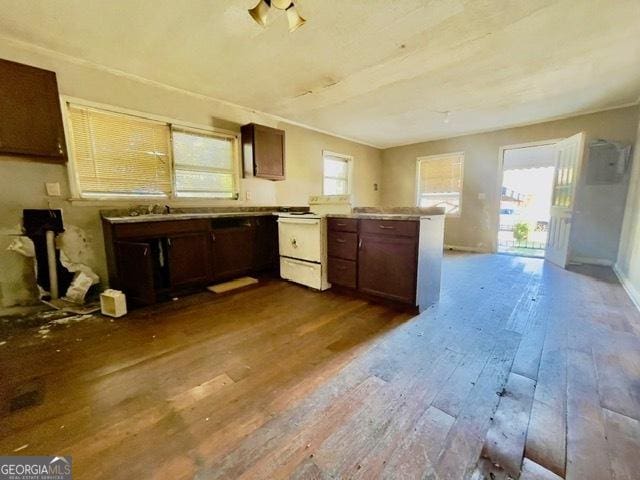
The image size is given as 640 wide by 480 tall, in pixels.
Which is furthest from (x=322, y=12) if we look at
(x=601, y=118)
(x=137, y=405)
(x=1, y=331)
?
(x=601, y=118)

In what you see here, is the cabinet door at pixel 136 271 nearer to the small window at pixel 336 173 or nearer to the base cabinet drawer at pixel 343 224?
the base cabinet drawer at pixel 343 224

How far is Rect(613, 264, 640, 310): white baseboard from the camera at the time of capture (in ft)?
8.40

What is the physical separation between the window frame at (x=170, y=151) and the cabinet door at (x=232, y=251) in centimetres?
69

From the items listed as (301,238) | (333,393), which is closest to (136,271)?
(301,238)

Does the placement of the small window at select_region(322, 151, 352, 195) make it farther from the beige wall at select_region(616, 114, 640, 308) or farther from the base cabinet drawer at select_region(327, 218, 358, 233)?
the beige wall at select_region(616, 114, 640, 308)

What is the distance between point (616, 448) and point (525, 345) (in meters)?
0.84

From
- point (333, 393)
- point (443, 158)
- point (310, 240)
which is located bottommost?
point (333, 393)

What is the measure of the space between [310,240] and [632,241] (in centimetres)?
384

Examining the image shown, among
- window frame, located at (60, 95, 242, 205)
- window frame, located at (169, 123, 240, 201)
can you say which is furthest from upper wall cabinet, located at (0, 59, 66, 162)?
window frame, located at (169, 123, 240, 201)

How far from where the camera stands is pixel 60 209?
8.50 ft

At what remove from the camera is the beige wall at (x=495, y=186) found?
392cm

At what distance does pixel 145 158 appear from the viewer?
307 cm

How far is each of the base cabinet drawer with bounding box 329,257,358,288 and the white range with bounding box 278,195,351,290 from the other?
0.31ft

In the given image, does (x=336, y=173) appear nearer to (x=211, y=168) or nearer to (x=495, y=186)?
(x=211, y=168)
